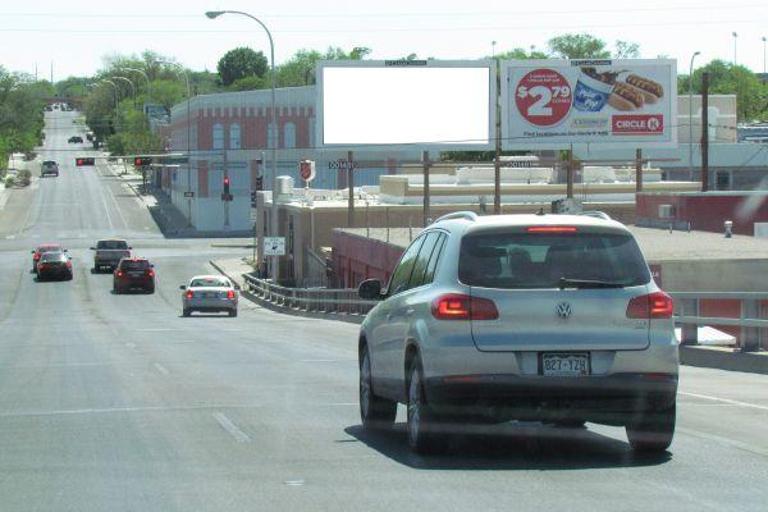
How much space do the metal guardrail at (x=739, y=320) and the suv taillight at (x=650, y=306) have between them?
29.2 ft

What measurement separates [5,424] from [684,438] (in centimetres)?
668

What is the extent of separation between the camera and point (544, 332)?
10242 mm

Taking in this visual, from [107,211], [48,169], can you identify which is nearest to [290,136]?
[107,211]

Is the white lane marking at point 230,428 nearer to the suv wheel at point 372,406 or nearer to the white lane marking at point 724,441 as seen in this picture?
the suv wheel at point 372,406

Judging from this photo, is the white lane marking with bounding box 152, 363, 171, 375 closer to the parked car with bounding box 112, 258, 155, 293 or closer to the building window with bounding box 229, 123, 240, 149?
the parked car with bounding box 112, 258, 155, 293

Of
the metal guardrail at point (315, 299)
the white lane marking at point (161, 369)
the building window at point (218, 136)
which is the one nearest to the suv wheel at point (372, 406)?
the white lane marking at point (161, 369)

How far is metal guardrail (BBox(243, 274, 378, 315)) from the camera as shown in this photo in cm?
4547

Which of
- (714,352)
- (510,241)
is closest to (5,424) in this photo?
(510,241)

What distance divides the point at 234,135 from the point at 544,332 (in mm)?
89563

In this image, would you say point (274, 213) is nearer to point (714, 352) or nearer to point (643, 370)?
point (714, 352)

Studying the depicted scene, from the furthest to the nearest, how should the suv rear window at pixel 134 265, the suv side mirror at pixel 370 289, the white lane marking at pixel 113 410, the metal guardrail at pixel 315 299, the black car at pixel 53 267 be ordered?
the black car at pixel 53 267 → the suv rear window at pixel 134 265 → the metal guardrail at pixel 315 299 → the white lane marking at pixel 113 410 → the suv side mirror at pixel 370 289

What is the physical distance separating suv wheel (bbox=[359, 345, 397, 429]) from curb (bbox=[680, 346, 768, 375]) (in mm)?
8001

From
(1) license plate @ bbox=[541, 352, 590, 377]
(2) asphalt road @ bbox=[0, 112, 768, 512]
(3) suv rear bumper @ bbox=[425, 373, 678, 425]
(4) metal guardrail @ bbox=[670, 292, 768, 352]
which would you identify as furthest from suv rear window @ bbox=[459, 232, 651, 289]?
(4) metal guardrail @ bbox=[670, 292, 768, 352]

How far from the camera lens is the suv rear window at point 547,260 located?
10414 mm
